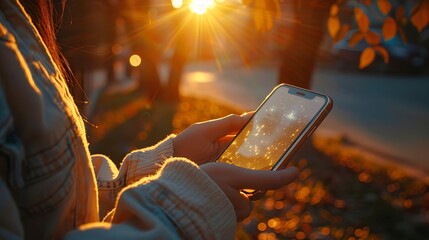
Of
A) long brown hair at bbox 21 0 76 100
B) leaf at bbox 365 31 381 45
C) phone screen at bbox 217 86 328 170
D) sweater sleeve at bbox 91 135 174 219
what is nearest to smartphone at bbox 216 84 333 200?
phone screen at bbox 217 86 328 170

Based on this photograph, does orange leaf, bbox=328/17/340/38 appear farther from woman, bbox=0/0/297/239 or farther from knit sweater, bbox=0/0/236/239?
knit sweater, bbox=0/0/236/239

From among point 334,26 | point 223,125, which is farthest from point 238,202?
point 334,26

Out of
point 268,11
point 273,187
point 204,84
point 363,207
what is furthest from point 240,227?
point 204,84

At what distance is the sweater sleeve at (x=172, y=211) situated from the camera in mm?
1100

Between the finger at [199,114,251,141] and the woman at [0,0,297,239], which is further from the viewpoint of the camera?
the finger at [199,114,251,141]

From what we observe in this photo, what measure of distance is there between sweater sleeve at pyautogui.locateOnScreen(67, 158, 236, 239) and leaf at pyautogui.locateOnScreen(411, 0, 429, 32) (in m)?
2.51

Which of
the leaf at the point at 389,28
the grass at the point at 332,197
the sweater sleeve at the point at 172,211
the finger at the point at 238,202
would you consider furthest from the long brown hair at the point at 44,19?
the leaf at the point at 389,28

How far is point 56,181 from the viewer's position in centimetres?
103

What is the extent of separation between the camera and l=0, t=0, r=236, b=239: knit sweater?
0.96 metres

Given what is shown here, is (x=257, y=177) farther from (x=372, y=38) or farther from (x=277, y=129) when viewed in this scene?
(x=372, y=38)

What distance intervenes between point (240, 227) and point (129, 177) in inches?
87.1

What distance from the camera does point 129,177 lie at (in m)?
1.73

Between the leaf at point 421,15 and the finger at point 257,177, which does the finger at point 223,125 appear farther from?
the leaf at point 421,15

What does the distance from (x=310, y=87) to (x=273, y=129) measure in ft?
13.3
